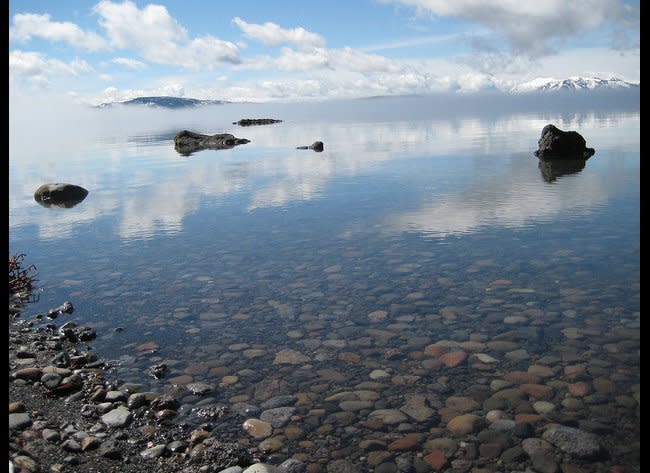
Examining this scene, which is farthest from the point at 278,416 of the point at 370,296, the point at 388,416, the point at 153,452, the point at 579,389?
the point at 370,296

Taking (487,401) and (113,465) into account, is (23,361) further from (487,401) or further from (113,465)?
(487,401)

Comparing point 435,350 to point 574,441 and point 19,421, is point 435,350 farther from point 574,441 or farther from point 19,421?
point 19,421

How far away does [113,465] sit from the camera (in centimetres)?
659

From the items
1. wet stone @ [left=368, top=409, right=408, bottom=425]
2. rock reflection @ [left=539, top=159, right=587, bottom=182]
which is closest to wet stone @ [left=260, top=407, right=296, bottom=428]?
wet stone @ [left=368, top=409, right=408, bottom=425]

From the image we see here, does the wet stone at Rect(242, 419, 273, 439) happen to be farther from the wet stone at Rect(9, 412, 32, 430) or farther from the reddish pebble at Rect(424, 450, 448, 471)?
the wet stone at Rect(9, 412, 32, 430)

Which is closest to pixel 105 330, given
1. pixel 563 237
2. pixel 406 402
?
pixel 406 402

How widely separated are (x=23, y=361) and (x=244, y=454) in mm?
5136

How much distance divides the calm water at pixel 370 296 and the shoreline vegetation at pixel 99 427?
1.34ft

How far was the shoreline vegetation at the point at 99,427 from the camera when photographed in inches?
258

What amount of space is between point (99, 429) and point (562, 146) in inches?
1454

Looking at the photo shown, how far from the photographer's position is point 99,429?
7.38 metres

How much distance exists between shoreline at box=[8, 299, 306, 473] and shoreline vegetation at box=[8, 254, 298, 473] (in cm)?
1
